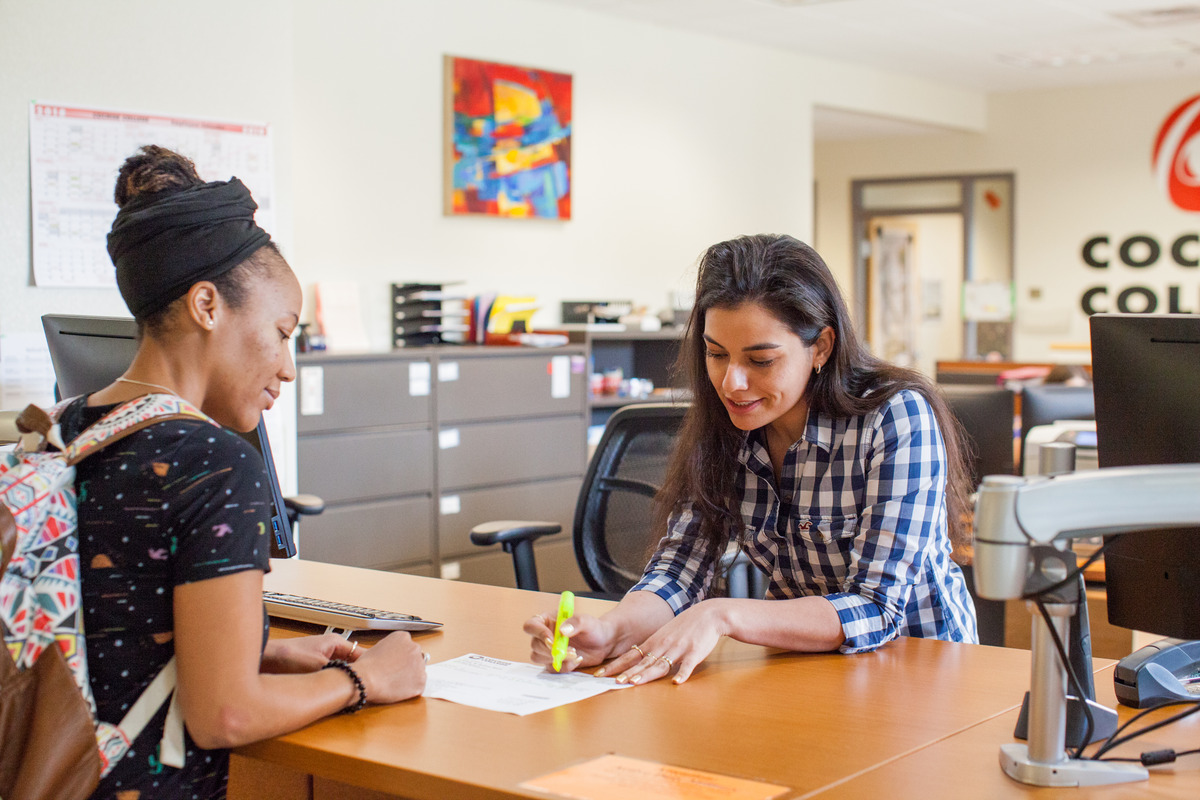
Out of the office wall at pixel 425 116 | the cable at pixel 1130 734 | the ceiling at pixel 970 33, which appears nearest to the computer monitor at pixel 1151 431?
the cable at pixel 1130 734

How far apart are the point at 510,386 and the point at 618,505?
6.75 ft

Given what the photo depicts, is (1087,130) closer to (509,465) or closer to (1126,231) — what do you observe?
(1126,231)

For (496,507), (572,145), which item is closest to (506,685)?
(496,507)

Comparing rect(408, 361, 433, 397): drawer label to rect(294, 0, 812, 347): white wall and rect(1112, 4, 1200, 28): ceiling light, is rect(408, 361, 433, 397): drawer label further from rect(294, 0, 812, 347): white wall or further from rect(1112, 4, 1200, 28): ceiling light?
rect(1112, 4, 1200, 28): ceiling light

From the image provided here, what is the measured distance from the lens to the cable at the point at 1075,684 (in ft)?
3.91

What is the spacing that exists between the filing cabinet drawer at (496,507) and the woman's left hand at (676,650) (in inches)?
123

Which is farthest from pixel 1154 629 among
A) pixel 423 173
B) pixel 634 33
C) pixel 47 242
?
pixel 634 33

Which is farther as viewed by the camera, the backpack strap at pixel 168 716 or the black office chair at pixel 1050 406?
the black office chair at pixel 1050 406

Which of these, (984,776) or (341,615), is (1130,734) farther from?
(341,615)

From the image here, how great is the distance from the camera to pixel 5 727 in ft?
3.98

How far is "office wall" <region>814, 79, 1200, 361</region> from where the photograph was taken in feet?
28.8

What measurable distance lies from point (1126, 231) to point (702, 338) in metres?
7.86

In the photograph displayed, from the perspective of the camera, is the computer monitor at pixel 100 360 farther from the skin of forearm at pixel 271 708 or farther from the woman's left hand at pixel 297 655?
the skin of forearm at pixel 271 708

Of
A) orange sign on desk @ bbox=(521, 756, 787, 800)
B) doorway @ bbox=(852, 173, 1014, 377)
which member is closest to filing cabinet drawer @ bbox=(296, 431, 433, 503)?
orange sign on desk @ bbox=(521, 756, 787, 800)
